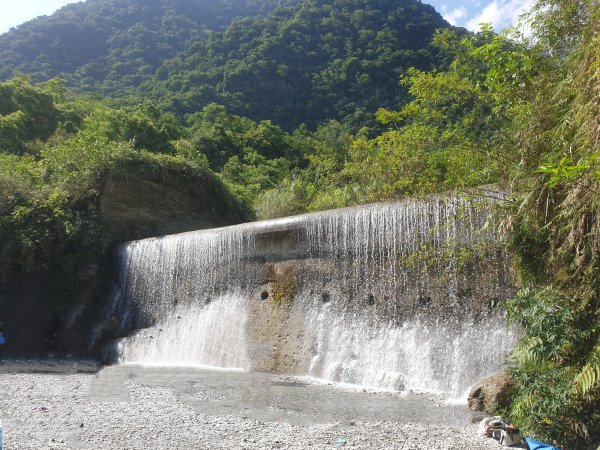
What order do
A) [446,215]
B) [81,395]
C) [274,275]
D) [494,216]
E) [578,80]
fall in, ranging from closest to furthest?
[578,80] → [494,216] → [81,395] → [446,215] → [274,275]

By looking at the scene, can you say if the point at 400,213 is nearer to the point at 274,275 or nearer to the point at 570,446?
the point at 274,275

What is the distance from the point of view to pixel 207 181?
16.5 m

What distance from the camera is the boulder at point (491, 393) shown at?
5.38m

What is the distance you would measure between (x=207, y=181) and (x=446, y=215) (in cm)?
1048

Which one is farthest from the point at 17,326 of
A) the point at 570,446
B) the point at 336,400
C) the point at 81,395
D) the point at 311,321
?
the point at 570,446

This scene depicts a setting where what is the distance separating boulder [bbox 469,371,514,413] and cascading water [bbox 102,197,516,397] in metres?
0.62

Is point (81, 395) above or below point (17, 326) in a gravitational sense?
below

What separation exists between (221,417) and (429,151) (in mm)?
7555

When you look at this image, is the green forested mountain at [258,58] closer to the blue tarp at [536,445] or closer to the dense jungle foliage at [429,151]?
the dense jungle foliage at [429,151]

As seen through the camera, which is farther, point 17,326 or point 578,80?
point 17,326

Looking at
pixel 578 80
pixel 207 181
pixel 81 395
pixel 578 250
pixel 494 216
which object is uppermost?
pixel 207 181

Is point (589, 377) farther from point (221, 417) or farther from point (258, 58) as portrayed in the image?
point (258, 58)

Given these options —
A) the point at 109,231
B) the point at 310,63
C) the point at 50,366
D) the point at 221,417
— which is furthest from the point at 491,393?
the point at 310,63

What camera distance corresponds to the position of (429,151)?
11117mm
